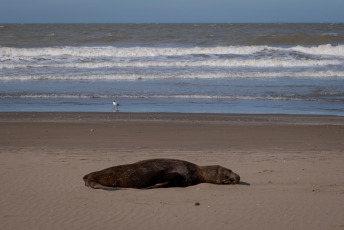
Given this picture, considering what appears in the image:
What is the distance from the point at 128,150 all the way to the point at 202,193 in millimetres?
3076

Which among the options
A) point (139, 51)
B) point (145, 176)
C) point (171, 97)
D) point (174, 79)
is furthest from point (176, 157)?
point (139, 51)

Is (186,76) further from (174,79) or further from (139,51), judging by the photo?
(139,51)

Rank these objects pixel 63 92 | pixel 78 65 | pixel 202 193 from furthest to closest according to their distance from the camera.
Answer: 1. pixel 78 65
2. pixel 63 92
3. pixel 202 193

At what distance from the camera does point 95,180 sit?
6.45 metres

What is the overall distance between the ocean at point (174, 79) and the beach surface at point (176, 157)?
2009mm

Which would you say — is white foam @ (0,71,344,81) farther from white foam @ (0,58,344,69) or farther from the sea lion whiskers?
the sea lion whiskers

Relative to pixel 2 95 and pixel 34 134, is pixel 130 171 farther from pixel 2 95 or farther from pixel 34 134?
pixel 2 95

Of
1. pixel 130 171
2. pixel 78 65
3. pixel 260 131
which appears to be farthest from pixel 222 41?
Result: pixel 130 171

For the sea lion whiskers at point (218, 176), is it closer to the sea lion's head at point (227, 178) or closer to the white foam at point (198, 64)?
the sea lion's head at point (227, 178)

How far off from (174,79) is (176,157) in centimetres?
1334

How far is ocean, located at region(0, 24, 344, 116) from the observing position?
50.3 ft

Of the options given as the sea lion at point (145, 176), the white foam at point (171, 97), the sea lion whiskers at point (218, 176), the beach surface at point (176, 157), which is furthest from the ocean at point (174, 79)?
the sea lion at point (145, 176)

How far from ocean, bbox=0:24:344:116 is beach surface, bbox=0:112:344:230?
79.1 inches

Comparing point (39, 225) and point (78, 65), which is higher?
point (78, 65)
